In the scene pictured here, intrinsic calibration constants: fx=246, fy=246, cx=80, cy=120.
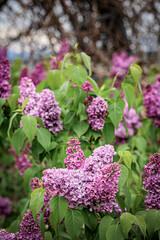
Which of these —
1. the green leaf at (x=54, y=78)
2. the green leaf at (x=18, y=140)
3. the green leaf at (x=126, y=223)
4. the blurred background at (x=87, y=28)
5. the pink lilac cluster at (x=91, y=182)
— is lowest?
the green leaf at (x=126, y=223)

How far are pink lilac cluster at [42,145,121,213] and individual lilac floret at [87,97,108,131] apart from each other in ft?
1.05

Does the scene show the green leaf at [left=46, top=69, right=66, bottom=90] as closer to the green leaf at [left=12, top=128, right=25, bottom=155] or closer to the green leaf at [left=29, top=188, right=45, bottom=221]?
the green leaf at [left=12, top=128, right=25, bottom=155]

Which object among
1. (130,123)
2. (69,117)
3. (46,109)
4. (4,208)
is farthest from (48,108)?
(4,208)

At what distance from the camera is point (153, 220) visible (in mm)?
1007

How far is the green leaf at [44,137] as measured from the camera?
1.21m

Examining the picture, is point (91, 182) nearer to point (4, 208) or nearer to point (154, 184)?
point (154, 184)

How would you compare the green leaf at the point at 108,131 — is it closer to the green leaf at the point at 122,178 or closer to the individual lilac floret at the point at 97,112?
the individual lilac floret at the point at 97,112

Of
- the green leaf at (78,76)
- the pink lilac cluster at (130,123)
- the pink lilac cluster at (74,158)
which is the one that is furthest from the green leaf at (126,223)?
the pink lilac cluster at (130,123)

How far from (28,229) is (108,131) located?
2.10 feet

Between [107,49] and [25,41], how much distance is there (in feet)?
5.01

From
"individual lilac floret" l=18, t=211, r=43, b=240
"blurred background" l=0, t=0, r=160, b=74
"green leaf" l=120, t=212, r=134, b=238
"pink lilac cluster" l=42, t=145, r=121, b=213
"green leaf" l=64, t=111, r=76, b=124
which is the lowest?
"individual lilac floret" l=18, t=211, r=43, b=240

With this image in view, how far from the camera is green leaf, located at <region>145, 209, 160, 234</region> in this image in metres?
1.00

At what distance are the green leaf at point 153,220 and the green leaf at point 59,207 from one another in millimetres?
354

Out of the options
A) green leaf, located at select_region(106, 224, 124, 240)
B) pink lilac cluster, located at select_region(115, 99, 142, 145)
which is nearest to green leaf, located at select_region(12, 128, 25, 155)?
green leaf, located at select_region(106, 224, 124, 240)
